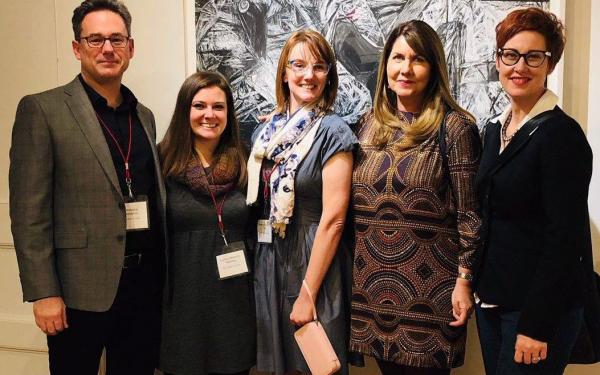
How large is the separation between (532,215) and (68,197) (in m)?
1.52

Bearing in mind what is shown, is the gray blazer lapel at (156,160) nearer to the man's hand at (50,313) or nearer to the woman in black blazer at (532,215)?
the man's hand at (50,313)

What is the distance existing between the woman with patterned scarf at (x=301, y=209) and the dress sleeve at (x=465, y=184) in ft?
1.21

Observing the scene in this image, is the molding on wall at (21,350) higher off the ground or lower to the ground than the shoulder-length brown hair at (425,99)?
lower

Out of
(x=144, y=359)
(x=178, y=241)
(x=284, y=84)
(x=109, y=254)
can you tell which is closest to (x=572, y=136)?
(x=284, y=84)

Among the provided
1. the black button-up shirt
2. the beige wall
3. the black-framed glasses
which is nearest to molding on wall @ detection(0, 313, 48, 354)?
the beige wall

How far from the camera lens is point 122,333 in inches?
77.7

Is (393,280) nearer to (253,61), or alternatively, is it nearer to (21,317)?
(253,61)

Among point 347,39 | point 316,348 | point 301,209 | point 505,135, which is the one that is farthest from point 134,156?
point 505,135

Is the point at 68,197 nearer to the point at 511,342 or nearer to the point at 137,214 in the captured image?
the point at 137,214

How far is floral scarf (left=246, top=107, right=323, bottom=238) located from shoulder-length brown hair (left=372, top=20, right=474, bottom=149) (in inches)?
10.5

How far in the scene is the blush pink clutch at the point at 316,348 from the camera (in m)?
1.86

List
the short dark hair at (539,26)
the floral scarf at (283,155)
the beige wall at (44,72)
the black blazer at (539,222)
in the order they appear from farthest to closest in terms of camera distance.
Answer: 1. the beige wall at (44,72)
2. the floral scarf at (283,155)
3. the short dark hair at (539,26)
4. the black blazer at (539,222)

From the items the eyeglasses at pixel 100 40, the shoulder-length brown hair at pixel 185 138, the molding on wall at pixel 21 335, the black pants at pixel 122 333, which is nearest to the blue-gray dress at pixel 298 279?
the shoulder-length brown hair at pixel 185 138

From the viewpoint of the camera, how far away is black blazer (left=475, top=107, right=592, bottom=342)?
56.1 inches
